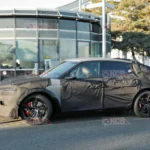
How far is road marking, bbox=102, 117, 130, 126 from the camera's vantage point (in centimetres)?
721

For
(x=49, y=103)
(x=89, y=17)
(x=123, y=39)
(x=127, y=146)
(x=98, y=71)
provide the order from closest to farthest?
(x=127, y=146) < (x=49, y=103) < (x=98, y=71) < (x=89, y=17) < (x=123, y=39)

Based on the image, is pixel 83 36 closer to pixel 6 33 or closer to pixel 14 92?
pixel 6 33

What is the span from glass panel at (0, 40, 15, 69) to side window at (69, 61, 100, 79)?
800 centimetres

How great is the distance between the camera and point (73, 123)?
23.5 feet


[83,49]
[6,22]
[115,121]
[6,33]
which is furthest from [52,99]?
[83,49]

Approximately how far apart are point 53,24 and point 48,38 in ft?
2.56

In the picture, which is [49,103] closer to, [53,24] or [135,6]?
[53,24]

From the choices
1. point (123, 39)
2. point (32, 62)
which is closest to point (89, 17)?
point (32, 62)

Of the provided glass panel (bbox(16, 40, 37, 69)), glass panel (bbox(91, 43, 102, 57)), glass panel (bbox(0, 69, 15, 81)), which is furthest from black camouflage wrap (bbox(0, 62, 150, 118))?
glass panel (bbox(91, 43, 102, 57))

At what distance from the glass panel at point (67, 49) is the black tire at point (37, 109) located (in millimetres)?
8783

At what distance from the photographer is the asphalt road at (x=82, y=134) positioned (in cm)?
540

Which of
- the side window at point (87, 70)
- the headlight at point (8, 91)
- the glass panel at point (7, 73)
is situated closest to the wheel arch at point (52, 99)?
the headlight at point (8, 91)

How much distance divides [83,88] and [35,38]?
27.6 feet

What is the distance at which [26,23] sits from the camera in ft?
48.8
